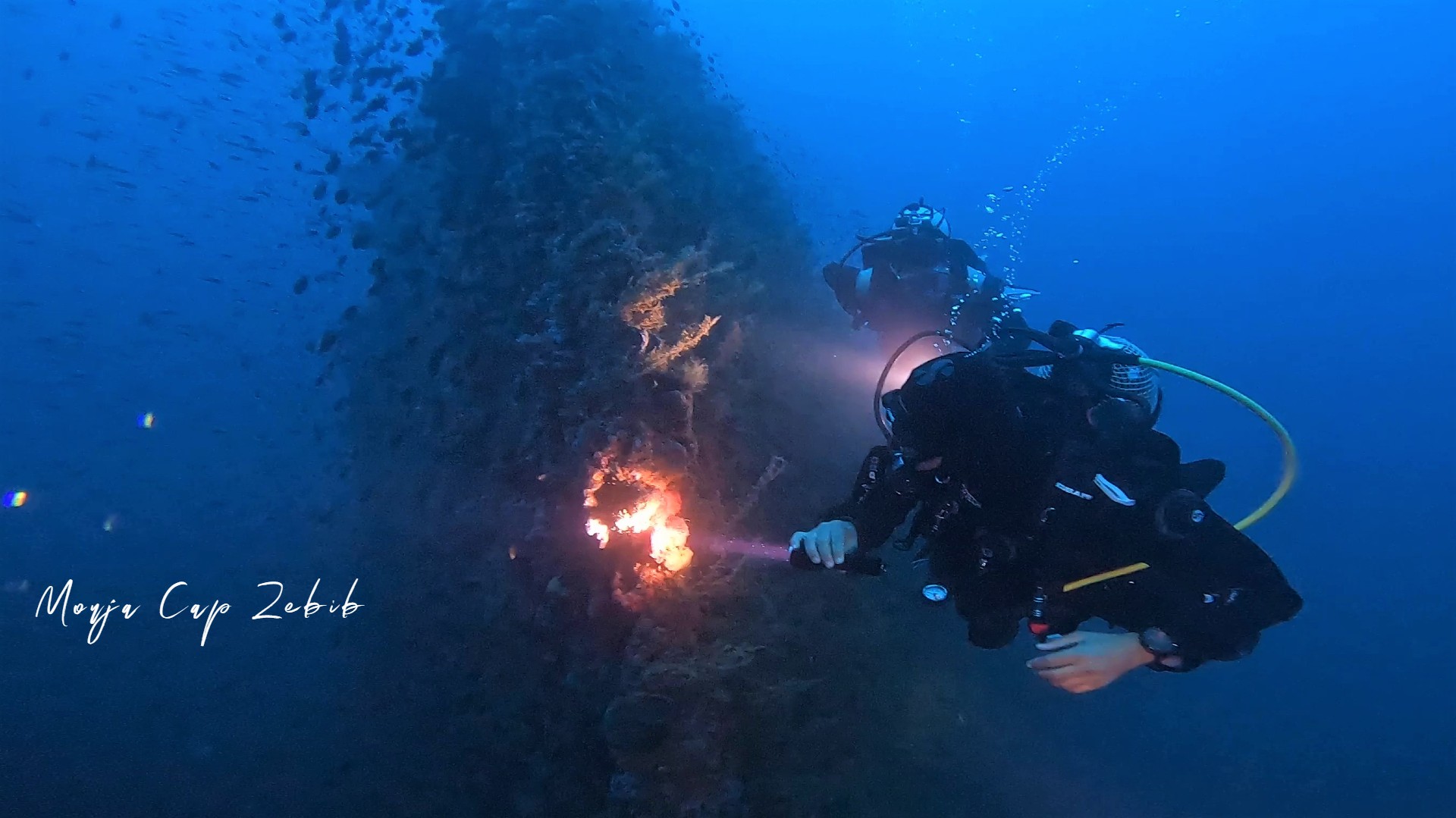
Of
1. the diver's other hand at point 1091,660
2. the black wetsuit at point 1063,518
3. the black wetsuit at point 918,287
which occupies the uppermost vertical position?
the black wetsuit at point 918,287

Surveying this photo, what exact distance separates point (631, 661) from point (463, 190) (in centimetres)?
553

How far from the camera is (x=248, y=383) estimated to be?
12.5m

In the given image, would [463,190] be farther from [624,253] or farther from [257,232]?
[257,232]

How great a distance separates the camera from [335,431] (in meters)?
9.09

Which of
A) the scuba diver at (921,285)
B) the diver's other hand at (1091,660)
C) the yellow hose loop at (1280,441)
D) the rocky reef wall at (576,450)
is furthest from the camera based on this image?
the scuba diver at (921,285)

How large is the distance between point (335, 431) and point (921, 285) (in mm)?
8580

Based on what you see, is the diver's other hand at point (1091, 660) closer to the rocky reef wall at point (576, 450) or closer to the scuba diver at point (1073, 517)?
the scuba diver at point (1073, 517)

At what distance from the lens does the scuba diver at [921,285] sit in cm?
675

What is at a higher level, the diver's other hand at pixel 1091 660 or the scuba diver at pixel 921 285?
the scuba diver at pixel 921 285

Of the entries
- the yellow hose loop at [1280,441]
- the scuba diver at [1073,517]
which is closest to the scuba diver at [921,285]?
the yellow hose loop at [1280,441]

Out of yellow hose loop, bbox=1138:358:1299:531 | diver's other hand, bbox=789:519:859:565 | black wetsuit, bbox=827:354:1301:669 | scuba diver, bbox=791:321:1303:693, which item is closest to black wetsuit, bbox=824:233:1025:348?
yellow hose loop, bbox=1138:358:1299:531

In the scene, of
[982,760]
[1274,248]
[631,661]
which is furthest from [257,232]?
[1274,248]

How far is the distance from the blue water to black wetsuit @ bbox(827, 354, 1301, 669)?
25.7 ft

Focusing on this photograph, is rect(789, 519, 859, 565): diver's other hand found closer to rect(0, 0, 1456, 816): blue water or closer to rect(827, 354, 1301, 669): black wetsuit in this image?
rect(827, 354, 1301, 669): black wetsuit
